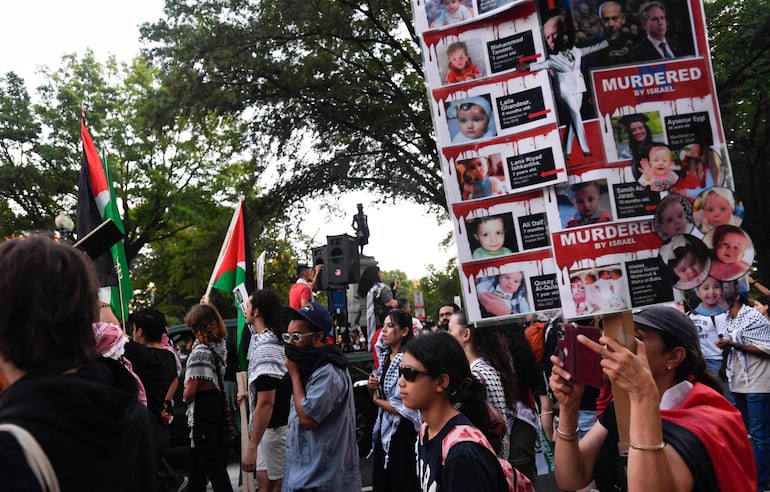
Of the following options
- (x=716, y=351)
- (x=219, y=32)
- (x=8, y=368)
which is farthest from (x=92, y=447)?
(x=219, y=32)

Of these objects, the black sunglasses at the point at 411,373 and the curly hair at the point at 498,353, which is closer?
the black sunglasses at the point at 411,373

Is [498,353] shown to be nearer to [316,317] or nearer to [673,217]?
[316,317]

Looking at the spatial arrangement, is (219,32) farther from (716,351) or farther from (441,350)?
(441,350)

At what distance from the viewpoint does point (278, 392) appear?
6.21m

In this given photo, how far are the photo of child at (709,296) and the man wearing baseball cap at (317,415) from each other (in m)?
3.00

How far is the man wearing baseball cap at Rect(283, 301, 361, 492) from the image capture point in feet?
16.8

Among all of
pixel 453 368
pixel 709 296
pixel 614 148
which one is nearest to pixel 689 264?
pixel 709 296

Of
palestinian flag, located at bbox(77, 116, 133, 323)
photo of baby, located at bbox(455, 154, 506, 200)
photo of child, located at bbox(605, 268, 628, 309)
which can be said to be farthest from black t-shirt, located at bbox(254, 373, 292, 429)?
photo of child, located at bbox(605, 268, 628, 309)

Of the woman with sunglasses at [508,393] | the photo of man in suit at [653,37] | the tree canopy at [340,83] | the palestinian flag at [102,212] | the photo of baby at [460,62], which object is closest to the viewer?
the photo of man in suit at [653,37]

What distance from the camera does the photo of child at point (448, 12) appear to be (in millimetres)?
3033

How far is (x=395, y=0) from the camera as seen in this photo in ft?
56.2

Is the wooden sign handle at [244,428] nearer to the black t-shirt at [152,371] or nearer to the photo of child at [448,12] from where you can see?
the black t-shirt at [152,371]

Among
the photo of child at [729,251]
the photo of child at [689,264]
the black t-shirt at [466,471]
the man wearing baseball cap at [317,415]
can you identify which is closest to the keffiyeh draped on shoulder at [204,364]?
the man wearing baseball cap at [317,415]

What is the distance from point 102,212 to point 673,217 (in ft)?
16.4
